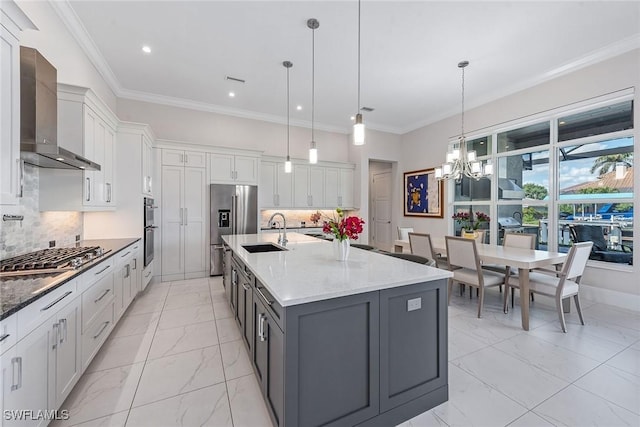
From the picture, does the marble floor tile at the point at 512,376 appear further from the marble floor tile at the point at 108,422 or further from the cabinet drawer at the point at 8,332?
the cabinet drawer at the point at 8,332

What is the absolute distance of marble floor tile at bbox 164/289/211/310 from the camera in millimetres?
3445

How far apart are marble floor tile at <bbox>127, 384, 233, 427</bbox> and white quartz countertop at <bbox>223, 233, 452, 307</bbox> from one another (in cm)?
91

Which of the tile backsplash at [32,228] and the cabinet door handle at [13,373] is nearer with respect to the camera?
the cabinet door handle at [13,373]

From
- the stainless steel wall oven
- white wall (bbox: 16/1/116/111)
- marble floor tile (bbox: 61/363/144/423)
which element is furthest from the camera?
the stainless steel wall oven

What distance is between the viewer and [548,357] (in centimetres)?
226

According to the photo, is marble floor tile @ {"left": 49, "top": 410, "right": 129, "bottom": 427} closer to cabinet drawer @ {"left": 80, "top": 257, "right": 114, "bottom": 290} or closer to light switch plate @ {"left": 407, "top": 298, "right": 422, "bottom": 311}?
cabinet drawer @ {"left": 80, "top": 257, "right": 114, "bottom": 290}

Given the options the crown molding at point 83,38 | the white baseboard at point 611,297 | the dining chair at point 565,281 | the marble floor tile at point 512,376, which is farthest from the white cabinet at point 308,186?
the white baseboard at point 611,297

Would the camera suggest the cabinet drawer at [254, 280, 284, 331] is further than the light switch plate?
No

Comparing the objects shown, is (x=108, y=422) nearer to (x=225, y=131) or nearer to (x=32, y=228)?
(x=32, y=228)

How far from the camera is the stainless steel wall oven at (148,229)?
379 centimetres

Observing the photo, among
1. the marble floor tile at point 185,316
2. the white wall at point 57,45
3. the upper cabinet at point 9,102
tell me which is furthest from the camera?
the marble floor tile at point 185,316

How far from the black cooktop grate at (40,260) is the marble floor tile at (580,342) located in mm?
4291

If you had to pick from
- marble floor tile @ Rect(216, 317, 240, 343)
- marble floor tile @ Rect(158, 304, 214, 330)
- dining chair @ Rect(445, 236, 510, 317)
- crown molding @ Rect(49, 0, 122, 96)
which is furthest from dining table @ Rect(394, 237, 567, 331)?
crown molding @ Rect(49, 0, 122, 96)

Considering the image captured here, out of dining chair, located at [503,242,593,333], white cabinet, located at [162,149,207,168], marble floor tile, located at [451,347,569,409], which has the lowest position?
marble floor tile, located at [451,347,569,409]
